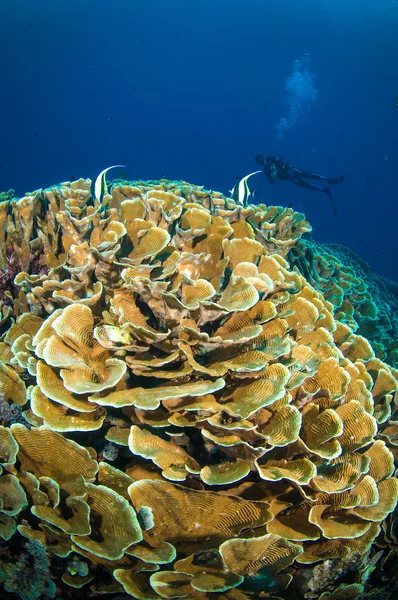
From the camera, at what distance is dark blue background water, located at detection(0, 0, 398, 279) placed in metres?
55.9

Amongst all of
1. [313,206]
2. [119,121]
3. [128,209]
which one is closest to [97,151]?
[119,121]

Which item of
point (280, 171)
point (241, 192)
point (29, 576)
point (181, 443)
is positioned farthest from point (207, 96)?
point (29, 576)

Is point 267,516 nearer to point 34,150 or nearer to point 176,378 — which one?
point 176,378

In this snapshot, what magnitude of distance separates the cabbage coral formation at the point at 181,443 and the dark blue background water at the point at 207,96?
49.8 m

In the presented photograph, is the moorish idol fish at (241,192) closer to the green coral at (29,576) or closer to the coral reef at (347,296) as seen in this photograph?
the coral reef at (347,296)

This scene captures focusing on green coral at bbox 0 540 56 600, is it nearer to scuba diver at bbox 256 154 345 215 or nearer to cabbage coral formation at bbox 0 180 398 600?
cabbage coral formation at bbox 0 180 398 600

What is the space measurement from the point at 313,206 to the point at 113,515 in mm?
113894

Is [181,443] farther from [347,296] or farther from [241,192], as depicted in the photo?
[347,296]

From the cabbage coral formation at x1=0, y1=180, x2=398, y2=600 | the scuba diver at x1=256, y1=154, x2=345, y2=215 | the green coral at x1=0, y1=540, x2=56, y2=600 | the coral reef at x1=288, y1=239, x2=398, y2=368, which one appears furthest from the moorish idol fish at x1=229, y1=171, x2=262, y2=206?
the scuba diver at x1=256, y1=154, x2=345, y2=215

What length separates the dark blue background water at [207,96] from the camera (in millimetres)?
55938

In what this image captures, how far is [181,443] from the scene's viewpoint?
2188 mm

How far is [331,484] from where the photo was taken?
6.81 feet

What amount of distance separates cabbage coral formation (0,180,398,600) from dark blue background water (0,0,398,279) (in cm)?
4985

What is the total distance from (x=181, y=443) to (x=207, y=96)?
4740 inches
